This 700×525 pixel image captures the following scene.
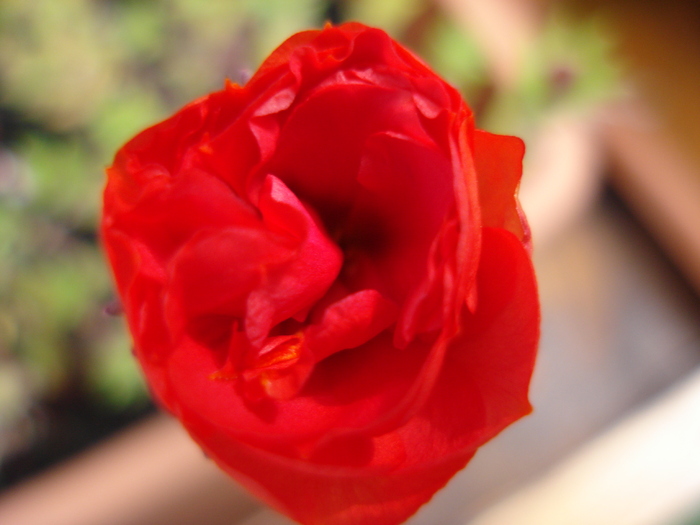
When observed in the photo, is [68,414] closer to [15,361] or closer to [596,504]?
[15,361]

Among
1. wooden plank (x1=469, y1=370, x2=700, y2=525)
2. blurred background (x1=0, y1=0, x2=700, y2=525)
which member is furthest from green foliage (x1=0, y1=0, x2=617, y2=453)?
wooden plank (x1=469, y1=370, x2=700, y2=525)

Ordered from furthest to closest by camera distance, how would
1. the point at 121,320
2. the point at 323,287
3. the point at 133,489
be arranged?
the point at 121,320, the point at 133,489, the point at 323,287

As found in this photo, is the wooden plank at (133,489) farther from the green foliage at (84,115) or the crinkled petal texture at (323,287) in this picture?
the crinkled petal texture at (323,287)

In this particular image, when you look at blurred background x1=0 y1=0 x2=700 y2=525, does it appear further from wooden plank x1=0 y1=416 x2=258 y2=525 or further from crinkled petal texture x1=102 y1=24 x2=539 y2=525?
crinkled petal texture x1=102 y1=24 x2=539 y2=525

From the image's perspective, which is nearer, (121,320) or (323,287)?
(323,287)

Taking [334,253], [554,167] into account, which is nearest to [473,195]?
[334,253]

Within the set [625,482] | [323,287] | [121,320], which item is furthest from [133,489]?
[625,482]

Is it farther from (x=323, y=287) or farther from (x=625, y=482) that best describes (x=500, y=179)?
(x=625, y=482)
